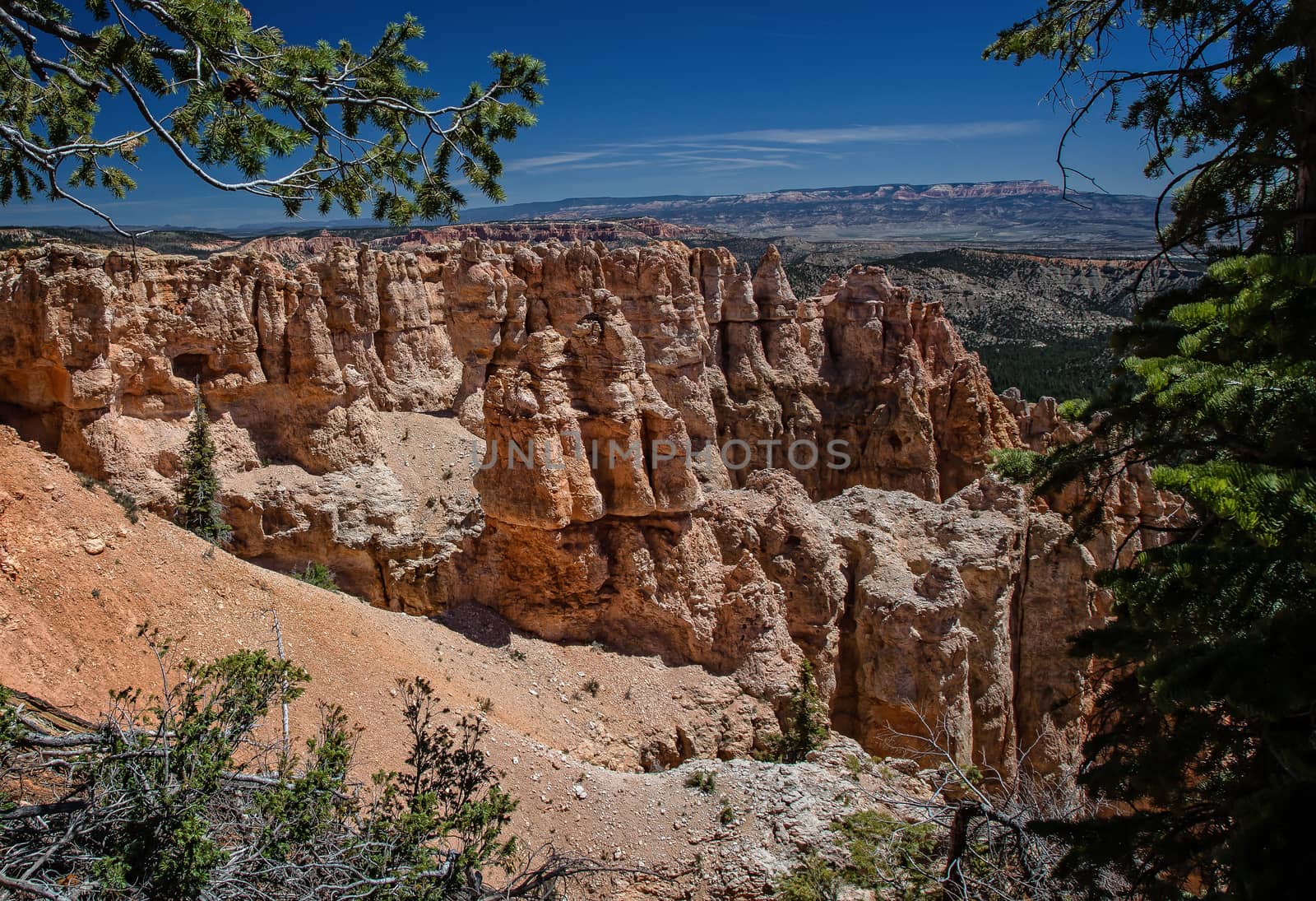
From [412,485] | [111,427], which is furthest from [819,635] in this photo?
[111,427]

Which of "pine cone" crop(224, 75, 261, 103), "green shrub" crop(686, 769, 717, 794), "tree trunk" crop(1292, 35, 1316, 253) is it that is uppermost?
"pine cone" crop(224, 75, 261, 103)

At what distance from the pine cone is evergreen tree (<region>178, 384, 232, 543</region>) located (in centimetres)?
1489

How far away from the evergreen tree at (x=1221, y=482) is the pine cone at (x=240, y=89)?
6.46 meters

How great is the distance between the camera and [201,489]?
19672 mm

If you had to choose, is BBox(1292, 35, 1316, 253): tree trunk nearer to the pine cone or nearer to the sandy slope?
the pine cone

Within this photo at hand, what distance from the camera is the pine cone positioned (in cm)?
616

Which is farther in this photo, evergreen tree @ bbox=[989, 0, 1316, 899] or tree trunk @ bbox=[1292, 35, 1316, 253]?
tree trunk @ bbox=[1292, 35, 1316, 253]

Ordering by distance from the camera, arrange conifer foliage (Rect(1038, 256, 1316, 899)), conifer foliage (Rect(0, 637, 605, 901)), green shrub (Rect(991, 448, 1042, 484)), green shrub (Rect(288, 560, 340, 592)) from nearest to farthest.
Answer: conifer foliage (Rect(1038, 256, 1316, 899)) → conifer foliage (Rect(0, 637, 605, 901)) → green shrub (Rect(991, 448, 1042, 484)) → green shrub (Rect(288, 560, 340, 592))

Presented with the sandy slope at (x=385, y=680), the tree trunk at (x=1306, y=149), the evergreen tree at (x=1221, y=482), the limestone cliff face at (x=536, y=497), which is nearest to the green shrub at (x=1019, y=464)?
the evergreen tree at (x=1221, y=482)

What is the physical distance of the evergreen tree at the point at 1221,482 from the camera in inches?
153

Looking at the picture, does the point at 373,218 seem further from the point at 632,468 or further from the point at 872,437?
the point at 872,437

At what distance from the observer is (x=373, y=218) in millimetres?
7668

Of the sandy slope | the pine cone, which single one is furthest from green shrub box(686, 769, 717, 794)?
the pine cone

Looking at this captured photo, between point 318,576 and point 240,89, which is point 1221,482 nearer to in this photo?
point 240,89
